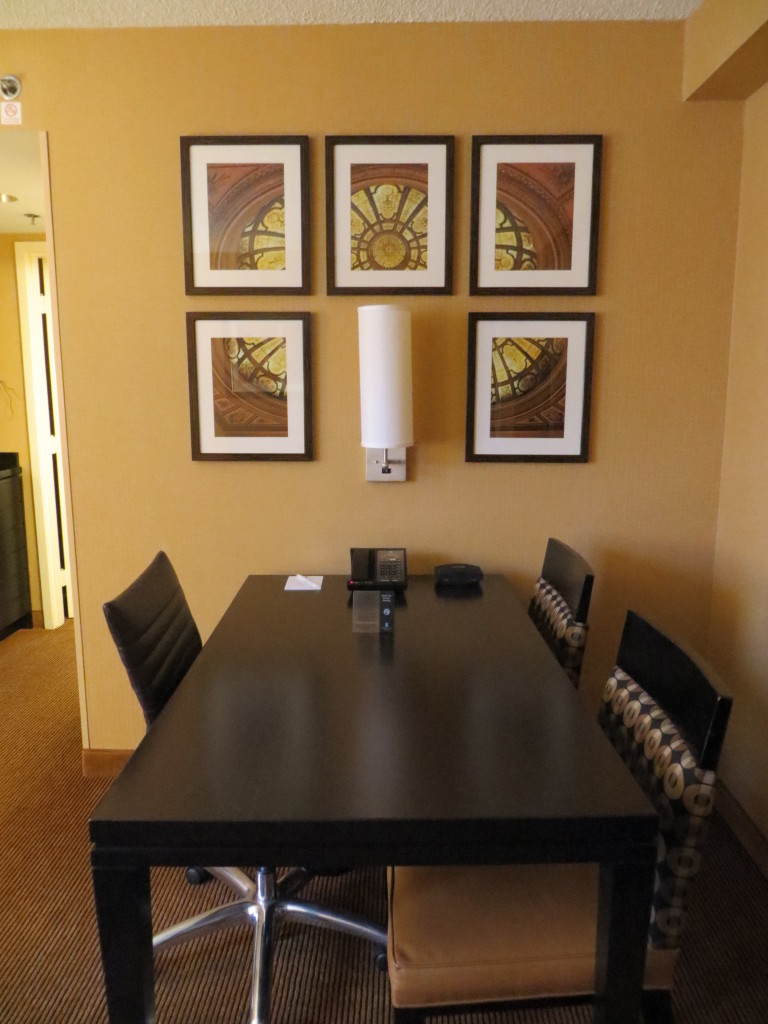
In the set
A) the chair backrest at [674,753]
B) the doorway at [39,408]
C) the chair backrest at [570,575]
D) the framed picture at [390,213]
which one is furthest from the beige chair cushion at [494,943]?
the doorway at [39,408]

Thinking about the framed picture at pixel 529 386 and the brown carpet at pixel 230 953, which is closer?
the brown carpet at pixel 230 953

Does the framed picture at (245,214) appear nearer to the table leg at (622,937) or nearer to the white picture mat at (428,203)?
the white picture mat at (428,203)

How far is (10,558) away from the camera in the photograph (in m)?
3.84

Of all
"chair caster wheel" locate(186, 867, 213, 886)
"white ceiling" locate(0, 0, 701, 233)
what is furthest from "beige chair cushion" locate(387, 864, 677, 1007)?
"white ceiling" locate(0, 0, 701, 233)

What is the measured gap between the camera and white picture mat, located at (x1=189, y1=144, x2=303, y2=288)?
86.7 inches

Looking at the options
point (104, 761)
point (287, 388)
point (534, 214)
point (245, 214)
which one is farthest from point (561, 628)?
point (104, 761)

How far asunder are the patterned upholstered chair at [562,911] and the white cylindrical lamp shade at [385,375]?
1089 millimetres

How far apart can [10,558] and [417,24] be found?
10.6 feet

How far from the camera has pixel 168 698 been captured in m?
1.70

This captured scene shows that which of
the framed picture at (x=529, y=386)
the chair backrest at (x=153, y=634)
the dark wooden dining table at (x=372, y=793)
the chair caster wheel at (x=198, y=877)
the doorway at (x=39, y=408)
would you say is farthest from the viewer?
the doorway at (x=39, y=408)

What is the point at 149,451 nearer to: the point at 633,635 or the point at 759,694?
the point at 633,635

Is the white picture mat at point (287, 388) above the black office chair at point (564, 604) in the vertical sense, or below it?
above

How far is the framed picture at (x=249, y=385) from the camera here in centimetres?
229

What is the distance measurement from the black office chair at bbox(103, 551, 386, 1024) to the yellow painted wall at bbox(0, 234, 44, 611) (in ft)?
8.23
